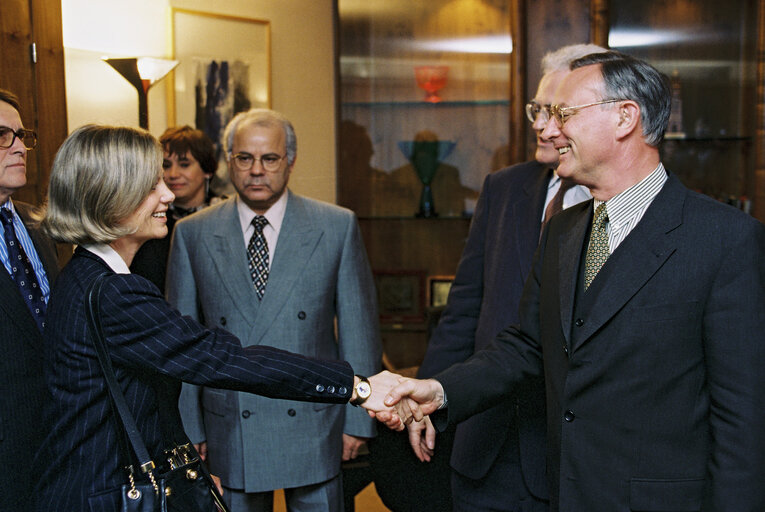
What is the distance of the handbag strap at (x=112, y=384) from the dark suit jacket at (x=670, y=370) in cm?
94

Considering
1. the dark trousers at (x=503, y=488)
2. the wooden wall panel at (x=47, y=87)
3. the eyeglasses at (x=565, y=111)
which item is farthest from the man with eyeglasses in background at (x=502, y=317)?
the wooden wall panel at (x=47, y=87)

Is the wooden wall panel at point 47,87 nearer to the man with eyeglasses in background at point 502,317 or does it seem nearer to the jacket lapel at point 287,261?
the jacket lapel at point 287,261

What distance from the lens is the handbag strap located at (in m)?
1.66

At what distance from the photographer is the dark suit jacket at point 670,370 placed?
167 cm

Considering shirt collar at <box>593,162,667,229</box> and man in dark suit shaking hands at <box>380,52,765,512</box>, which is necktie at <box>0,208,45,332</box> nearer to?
man in dark suit shaking hands at <box>380,52,765,512</box>

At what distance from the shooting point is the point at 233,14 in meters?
4.13

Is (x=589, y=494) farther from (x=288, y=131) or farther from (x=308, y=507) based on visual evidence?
(x=288, y=131)

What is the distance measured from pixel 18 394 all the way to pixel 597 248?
4.98ft

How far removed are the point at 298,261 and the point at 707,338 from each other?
1392 millimetres

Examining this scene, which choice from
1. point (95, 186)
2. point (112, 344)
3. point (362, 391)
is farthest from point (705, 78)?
point (112, 344)

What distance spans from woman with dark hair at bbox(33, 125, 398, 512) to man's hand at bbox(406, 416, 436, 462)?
532 mm

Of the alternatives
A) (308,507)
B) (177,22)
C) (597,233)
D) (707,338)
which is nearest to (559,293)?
(597,233)

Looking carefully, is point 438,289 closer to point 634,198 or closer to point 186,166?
point 186,166

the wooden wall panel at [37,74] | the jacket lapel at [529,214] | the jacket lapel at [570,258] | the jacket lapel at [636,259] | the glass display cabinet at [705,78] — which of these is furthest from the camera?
the glass display cabinet at [705,78]
